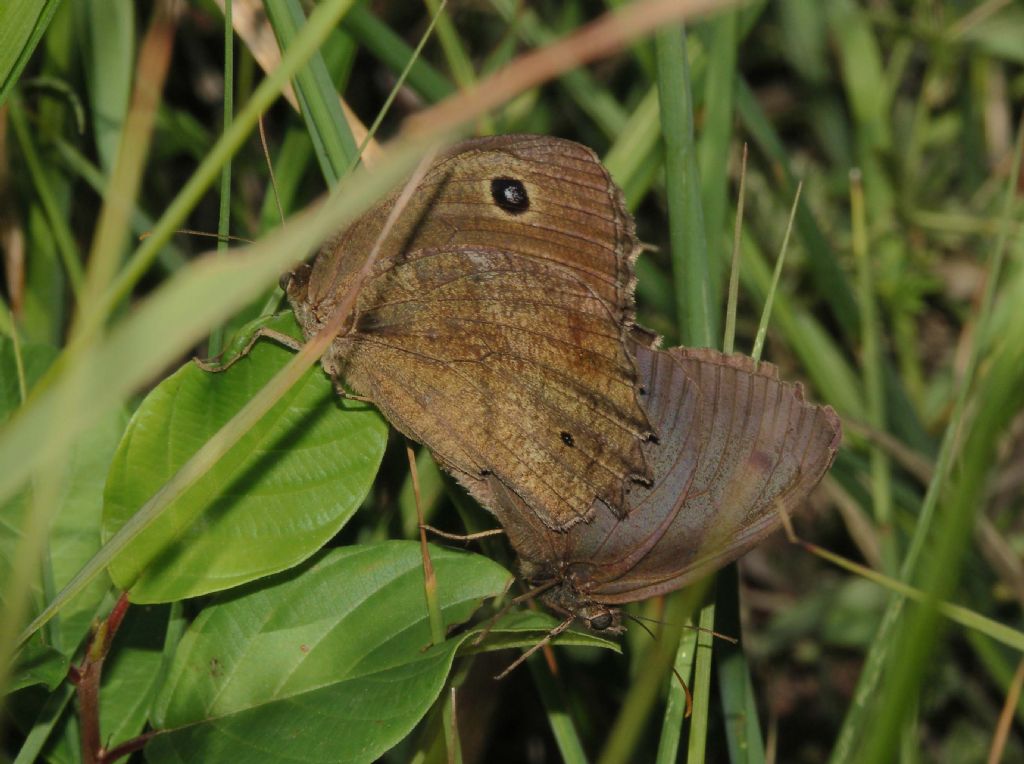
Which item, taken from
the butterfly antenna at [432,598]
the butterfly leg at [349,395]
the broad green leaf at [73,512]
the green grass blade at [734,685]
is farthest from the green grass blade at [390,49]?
the green grass blade at [734,685]

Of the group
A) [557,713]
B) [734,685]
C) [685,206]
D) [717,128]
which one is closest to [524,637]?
[557,713]

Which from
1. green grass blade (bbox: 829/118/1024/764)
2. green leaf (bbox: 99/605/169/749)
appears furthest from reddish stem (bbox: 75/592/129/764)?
green grass blade (bbox: 829/118/1024/764)

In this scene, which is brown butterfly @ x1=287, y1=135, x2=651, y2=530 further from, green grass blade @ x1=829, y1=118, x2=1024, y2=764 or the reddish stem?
the reddish stem

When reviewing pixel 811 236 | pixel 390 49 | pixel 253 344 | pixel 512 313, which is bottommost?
pixel 253 344

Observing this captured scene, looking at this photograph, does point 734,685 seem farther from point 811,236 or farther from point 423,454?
point 811,236

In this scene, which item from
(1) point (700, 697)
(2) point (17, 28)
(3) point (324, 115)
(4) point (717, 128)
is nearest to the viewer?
(2) point (17, 28)

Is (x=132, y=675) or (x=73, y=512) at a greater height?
(x=73, y=512)

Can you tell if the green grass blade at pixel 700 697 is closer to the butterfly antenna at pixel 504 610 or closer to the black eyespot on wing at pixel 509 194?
the butterfly antenna at pixel 504 610
